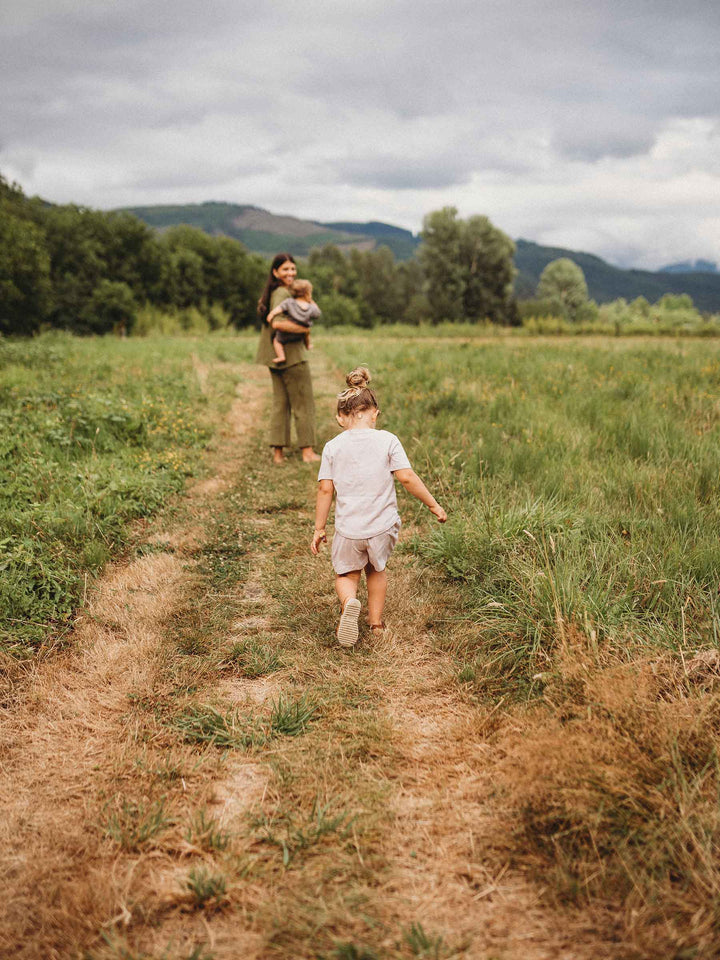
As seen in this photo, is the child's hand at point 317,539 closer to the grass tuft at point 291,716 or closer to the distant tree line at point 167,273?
the grass tuft at point 291,716

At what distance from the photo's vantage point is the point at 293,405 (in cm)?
768

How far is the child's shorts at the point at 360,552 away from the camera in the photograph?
361 cm

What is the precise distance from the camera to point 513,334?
27328 millimetres

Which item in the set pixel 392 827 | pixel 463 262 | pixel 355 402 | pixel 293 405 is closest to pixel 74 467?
pixel 293 405

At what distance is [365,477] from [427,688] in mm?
1284

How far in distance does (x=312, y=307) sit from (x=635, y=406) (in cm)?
435

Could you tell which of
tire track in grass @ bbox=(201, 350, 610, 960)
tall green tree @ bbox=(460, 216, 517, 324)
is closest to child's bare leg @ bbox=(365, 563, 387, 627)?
tire track in grass @ bbox=(201, 350, 610, 960)

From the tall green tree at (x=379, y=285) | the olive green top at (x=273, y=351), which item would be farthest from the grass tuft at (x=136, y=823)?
the tall green tree at (x=379, y=285)

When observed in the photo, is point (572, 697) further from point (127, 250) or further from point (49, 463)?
point (127, 250)

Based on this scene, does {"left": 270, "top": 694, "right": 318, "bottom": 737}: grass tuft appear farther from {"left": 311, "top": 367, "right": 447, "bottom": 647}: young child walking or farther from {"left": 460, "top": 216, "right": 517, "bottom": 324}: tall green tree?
{"left": 460, "top": 216, "right": 517, "bottom": 324}: tall green tree

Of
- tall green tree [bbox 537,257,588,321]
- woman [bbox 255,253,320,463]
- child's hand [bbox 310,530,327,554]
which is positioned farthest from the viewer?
tall green tree [bbox 537,257,588,321]

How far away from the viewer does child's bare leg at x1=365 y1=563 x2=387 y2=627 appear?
3.65m

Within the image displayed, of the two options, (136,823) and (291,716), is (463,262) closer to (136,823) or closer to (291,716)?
(291,716)

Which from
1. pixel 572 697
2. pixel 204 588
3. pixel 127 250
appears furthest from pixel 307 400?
pixel 127 250
